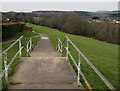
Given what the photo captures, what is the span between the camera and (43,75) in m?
4.78

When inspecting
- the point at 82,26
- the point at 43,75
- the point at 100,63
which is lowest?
the point at 100,63

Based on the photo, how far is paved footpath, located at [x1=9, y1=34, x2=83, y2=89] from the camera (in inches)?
164

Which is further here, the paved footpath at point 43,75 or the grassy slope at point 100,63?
the grassy slope at point 100,63

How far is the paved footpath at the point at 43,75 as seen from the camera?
4160 mm

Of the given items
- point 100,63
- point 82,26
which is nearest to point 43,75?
point 100,63

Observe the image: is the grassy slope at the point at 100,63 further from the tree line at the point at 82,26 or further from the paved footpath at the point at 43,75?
the tree line at the point at 82,26

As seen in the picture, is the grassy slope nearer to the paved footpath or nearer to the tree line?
the paved footpath

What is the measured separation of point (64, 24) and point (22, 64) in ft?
161

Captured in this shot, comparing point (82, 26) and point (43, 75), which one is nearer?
point (43, 75)

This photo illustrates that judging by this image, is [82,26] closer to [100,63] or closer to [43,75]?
[100,63]

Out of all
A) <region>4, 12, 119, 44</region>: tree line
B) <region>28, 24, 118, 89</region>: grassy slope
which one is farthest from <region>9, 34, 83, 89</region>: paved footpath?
<region>4, 12, 119, 44</region>: tree line

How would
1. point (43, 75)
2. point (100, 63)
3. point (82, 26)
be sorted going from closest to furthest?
point (43, 75)
point (100, 63)
point (82, 26)

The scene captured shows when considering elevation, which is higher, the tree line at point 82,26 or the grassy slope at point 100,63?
the tree line at point 82,26

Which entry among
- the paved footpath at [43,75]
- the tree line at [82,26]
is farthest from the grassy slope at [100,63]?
the tree line at [82,26]
